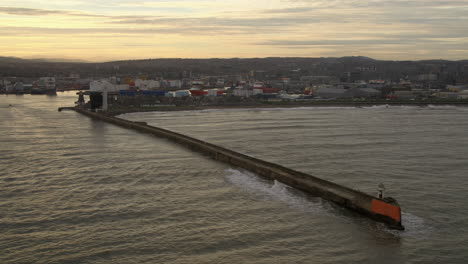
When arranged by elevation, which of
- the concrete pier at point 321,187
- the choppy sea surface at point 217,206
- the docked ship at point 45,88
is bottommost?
the choppy sea surface at point 217,206

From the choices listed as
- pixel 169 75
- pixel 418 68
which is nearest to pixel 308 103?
pixel 169 75

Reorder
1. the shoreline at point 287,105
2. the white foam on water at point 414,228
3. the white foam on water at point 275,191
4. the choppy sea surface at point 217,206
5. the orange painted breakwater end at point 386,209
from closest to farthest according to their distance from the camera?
the choppy sea surface at point 217,206, the white foam on water at point 414,228, the orange painted breakwater end at point 386,209, the white foam on water at point 275,191, the shoreline at point 287,105

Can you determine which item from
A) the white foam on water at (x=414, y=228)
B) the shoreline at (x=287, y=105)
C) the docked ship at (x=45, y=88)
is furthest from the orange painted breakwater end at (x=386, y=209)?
the docked ship at (x=45, y=88)

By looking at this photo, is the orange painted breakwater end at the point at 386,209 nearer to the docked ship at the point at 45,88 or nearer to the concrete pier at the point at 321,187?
the concrete pier at the point at 321,187

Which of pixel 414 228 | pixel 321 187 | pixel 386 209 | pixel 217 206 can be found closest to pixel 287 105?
pixel 321 187

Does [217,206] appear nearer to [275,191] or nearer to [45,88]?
[275,191]

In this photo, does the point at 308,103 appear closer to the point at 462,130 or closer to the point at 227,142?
the point at 462,130
